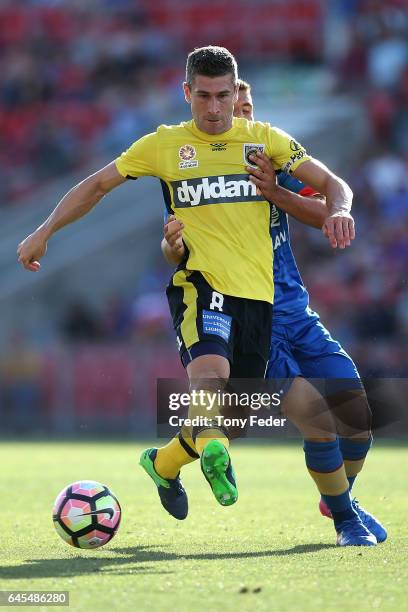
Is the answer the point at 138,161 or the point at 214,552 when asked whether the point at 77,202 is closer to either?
the point at 138,161

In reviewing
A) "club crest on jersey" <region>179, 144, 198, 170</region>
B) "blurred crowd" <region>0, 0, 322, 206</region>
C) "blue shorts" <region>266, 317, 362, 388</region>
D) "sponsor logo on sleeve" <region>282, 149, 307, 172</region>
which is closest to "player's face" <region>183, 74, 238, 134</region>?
"club crest on jersey" <region>179, 144, 198, 170</region>

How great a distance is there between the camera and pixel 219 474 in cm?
539

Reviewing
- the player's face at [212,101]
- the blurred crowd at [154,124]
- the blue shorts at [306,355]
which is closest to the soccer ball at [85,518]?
the blue shorts at [306,355]

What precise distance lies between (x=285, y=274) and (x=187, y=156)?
3.04ft

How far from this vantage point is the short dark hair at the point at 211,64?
6.27m

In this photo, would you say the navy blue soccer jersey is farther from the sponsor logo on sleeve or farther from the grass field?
the grass field

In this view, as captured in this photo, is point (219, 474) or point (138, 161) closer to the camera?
point (219, 474)

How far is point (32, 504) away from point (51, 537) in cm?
178

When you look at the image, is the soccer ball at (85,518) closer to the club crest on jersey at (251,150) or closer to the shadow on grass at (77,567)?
the shadow on grass at (77,567)

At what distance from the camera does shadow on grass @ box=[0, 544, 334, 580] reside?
5.33 metres

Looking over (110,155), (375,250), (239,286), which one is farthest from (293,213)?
(110,155)

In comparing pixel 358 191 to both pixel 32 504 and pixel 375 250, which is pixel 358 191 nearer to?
pixel 375 250

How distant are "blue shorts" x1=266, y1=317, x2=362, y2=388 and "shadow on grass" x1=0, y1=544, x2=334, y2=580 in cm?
94

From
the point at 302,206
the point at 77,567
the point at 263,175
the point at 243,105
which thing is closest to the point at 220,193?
the point at 263,175
